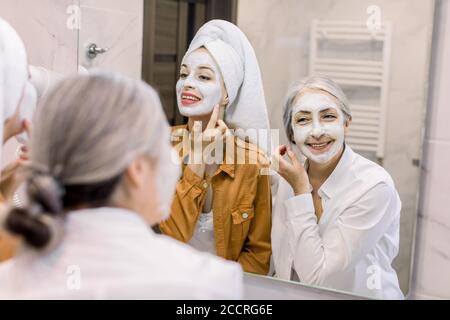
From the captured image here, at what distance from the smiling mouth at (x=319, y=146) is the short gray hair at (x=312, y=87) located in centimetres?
5

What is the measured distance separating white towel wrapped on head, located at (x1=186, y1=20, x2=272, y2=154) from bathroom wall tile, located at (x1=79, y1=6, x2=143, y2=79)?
0.22 meters

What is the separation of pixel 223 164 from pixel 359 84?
365 millimetres

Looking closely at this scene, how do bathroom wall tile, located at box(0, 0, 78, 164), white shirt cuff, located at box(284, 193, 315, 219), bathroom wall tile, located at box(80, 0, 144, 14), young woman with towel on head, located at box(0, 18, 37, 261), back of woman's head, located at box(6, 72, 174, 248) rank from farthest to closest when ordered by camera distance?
bathroom wall tile, located at box(0, 0, 78, 164), bathroom wall tile, located at box(80, 0, 144, 14), white shirt cuff, located at box(284, 193, 315, 219), young woman with towel on head, located at box(0, 18, 37, 261), back of woman's head, located at box(6, 72, 174, 248)

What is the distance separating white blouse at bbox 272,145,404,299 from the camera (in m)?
1.28

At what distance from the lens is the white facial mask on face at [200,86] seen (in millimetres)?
1407

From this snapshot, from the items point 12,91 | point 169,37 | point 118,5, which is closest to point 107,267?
point 12,91

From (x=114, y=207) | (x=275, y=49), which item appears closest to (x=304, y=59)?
(x=275, y=49)

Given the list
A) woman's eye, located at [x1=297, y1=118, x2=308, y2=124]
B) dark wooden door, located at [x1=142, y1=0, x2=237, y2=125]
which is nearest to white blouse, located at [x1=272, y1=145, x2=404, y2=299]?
woman's eye, located at [x1=297, y1=118, x2=308, y2=124]

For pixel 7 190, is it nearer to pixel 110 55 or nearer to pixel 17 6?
pixel 110 55

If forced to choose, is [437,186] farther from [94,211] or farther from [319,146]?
[94,211]

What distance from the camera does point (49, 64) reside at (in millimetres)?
1641

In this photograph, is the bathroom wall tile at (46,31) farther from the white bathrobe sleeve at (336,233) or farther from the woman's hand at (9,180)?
the white bathrobe sleeve at (336,233)

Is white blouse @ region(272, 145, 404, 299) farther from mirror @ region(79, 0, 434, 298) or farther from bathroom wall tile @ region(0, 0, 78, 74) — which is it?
bathroom wall tile @ region(0, 0, 78, 74)

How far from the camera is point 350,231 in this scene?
131 centimetres
